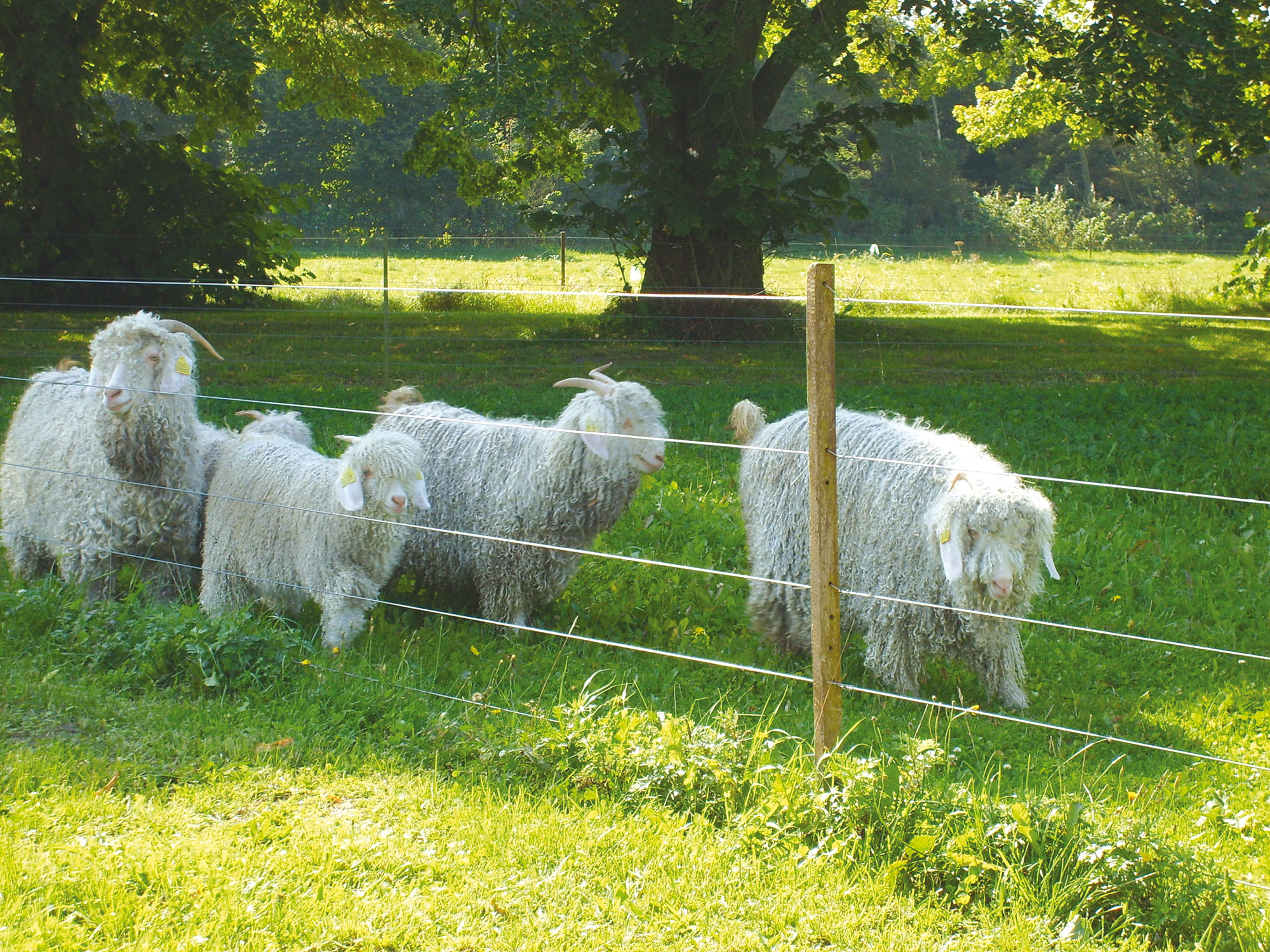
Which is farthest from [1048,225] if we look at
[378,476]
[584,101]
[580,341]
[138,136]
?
[378,476]

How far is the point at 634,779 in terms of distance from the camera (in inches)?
139

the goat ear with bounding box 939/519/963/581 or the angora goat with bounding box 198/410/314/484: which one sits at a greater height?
the angora goat with bounding box 198/410/314/484

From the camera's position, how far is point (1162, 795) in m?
3.69

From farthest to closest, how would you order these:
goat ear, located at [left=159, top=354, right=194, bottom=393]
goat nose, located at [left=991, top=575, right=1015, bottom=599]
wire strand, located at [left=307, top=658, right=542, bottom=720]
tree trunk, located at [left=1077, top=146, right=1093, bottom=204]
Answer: tree trunk, located at [left=1077, top=146, right=1093, bottom=204] < goat ear, located at [left=159, top=354, right=194, bottom=393] < goat nose, located at [left=991, top=575, right=1015, bottom=599] < wire strand, located at [left=307, top=658, right=542, bottom=720]

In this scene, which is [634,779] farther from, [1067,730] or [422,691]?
[1067,730]

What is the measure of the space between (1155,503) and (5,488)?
23.6 ft

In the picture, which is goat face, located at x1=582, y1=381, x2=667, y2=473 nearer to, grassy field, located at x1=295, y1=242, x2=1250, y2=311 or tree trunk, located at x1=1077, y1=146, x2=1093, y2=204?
grassy field, located at x1=295, y1=242, x2=1250, y2=311

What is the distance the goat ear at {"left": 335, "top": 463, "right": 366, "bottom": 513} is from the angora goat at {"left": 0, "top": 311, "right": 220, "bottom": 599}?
42.1 inches

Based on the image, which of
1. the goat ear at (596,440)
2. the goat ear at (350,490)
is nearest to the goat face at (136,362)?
the goat ear at (350,490)

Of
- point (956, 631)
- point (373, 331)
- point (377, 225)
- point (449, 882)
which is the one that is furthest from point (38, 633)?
point (377, 225)

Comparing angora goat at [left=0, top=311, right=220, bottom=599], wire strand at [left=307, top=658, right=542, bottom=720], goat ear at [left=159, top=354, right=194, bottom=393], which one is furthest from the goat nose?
goat ear at [left=159, top=354, right=194, bottom=393]

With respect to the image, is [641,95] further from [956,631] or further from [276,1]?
[956,631]

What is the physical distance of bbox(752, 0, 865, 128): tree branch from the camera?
11672 millimetres

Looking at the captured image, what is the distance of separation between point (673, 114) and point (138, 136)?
870 centimetres
